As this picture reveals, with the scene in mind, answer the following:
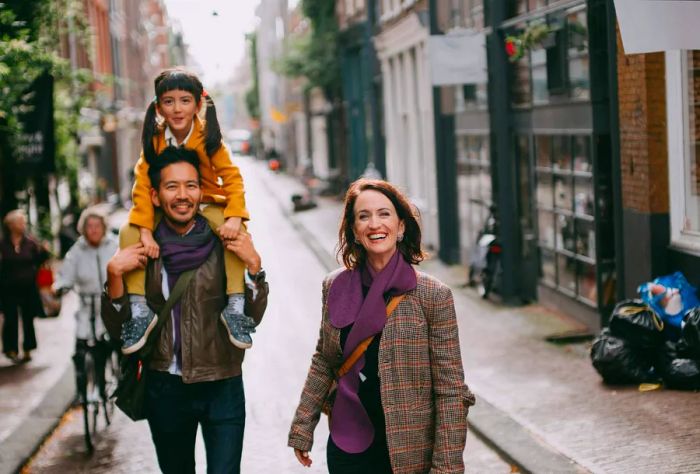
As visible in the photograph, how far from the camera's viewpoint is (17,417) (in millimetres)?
9242

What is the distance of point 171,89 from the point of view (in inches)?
177

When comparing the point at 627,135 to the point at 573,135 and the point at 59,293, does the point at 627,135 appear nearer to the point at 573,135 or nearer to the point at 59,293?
the point at 573,135

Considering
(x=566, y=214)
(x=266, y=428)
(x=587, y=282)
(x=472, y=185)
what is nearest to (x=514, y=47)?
(x=566, y=214)

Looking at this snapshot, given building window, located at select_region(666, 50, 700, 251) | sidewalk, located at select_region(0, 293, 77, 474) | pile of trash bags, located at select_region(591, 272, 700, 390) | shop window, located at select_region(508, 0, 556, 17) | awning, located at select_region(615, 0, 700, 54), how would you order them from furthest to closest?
shop window, located at select_region(508, 0, 556, 17), building window, located at select_region(666, 50, 700, 251), pile of trash bags, located at select_region(591, 272, 700, 390), sidewalk, located at select_region(0, 293, 77, 474), awning, located at select_region(615, 0, 700, 54)

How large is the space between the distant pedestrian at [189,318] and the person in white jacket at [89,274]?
A: 14.2 ft

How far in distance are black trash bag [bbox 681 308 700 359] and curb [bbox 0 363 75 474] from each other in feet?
16.6

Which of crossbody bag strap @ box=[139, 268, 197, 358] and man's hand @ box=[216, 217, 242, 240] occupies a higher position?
man's hand @ box=[216, 217, 242, 240]

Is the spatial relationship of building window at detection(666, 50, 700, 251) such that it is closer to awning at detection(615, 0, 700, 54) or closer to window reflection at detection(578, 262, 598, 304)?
window reflection at detection(578, 262, 598, 304)

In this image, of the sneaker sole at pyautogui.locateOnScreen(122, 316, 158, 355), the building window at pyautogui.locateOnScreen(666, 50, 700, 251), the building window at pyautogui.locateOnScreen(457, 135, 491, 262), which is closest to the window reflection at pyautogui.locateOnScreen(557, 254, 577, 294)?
the building window at pyautogui.locateOnScreen(457, 135, 491, 262)

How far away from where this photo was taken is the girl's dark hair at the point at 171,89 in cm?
450

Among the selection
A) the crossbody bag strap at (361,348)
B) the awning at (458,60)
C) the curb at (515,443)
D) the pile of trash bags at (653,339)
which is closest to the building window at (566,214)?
the awning at (458,60)

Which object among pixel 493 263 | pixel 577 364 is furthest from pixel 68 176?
pixel 577 364

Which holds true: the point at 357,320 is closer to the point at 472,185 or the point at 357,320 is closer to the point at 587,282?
the point at 587,282

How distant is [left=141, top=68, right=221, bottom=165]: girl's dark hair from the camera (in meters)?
4.50
